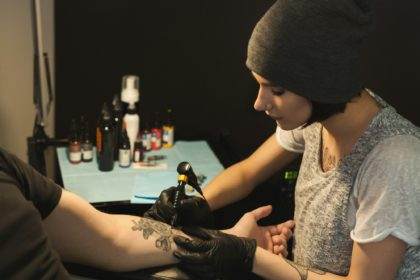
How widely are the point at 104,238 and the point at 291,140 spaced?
641 mm

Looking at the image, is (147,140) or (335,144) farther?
(147,140)

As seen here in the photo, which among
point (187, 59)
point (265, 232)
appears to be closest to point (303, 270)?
point (265, 232)

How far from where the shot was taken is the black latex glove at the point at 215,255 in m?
1.27

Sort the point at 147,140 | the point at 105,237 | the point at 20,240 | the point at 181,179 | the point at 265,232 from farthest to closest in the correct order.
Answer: the point at 147,140 < the point at 265,232 < the point at 181,179 < the point at 105,237 < the point at 20,240

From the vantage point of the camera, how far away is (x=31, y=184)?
1.07 m

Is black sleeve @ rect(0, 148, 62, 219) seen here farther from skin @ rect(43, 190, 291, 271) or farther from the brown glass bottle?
the brown glass bottle

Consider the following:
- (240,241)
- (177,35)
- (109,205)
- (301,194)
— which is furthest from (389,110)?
(177,35)

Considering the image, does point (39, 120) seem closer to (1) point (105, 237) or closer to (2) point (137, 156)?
(2) point (137, 156)

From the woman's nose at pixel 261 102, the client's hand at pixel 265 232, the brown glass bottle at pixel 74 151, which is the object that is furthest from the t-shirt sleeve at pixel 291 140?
the brown glass bottle at pixel 74 151

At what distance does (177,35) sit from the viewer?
7.09 feet

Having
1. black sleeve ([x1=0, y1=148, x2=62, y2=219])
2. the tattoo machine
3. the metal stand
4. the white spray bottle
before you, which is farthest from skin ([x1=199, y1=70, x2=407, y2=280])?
the metal stand

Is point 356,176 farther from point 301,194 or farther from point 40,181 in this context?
point 40,181

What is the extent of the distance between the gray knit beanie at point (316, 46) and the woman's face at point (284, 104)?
0.04 meters

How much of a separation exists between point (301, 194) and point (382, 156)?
31 centimetres
